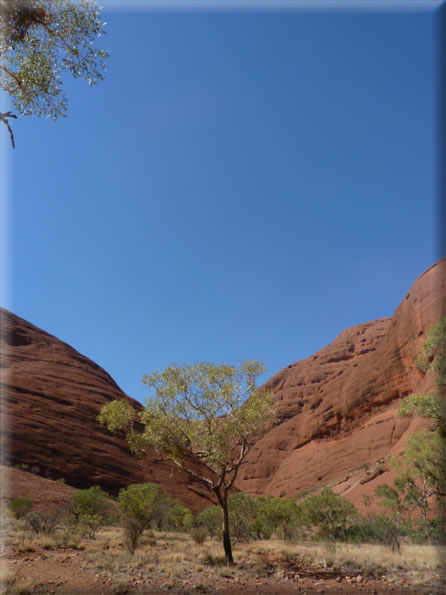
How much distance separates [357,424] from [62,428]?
151 feet

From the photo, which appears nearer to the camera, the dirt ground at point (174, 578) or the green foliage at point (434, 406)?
the dirt ground at point (174, 578)

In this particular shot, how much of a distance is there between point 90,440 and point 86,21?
159 feet

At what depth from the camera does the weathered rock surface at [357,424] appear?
48.5 meters

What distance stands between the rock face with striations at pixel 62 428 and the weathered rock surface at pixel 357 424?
2104 centimetres

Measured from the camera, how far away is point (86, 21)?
6.00 metres

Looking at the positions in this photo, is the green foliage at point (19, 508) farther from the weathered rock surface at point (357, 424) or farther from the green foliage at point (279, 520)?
the weathered rock surface at point (357, 424)

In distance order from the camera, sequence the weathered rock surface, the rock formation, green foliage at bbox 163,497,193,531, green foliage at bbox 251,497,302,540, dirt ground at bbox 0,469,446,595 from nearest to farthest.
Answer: dirt ground at bbox 0,469,446,595 → green foliage at bbox 251,497,302,540 → green foliage at bbox 163,497,193,531 → the rock formation → the weathered rock surface

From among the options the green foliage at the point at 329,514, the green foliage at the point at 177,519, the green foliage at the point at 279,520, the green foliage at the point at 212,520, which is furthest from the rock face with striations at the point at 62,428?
the green foliage at the point at 329,514

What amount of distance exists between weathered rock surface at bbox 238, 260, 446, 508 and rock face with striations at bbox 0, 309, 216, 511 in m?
21.0

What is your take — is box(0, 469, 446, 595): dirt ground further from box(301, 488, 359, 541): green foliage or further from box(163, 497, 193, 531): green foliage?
box(163, 497, 193, 531): green foliage

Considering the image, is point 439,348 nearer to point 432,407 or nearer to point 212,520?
point 432,407

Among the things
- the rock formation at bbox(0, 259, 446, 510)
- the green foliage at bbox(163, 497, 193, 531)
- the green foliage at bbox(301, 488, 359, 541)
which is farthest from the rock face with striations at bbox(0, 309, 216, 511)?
the green foliage at bbox(301, 488, 359, 541)

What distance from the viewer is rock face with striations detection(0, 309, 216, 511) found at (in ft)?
132

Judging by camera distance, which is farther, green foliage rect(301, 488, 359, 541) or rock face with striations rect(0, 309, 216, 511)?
rock face with striations rect(0, 309, 216, 511)
